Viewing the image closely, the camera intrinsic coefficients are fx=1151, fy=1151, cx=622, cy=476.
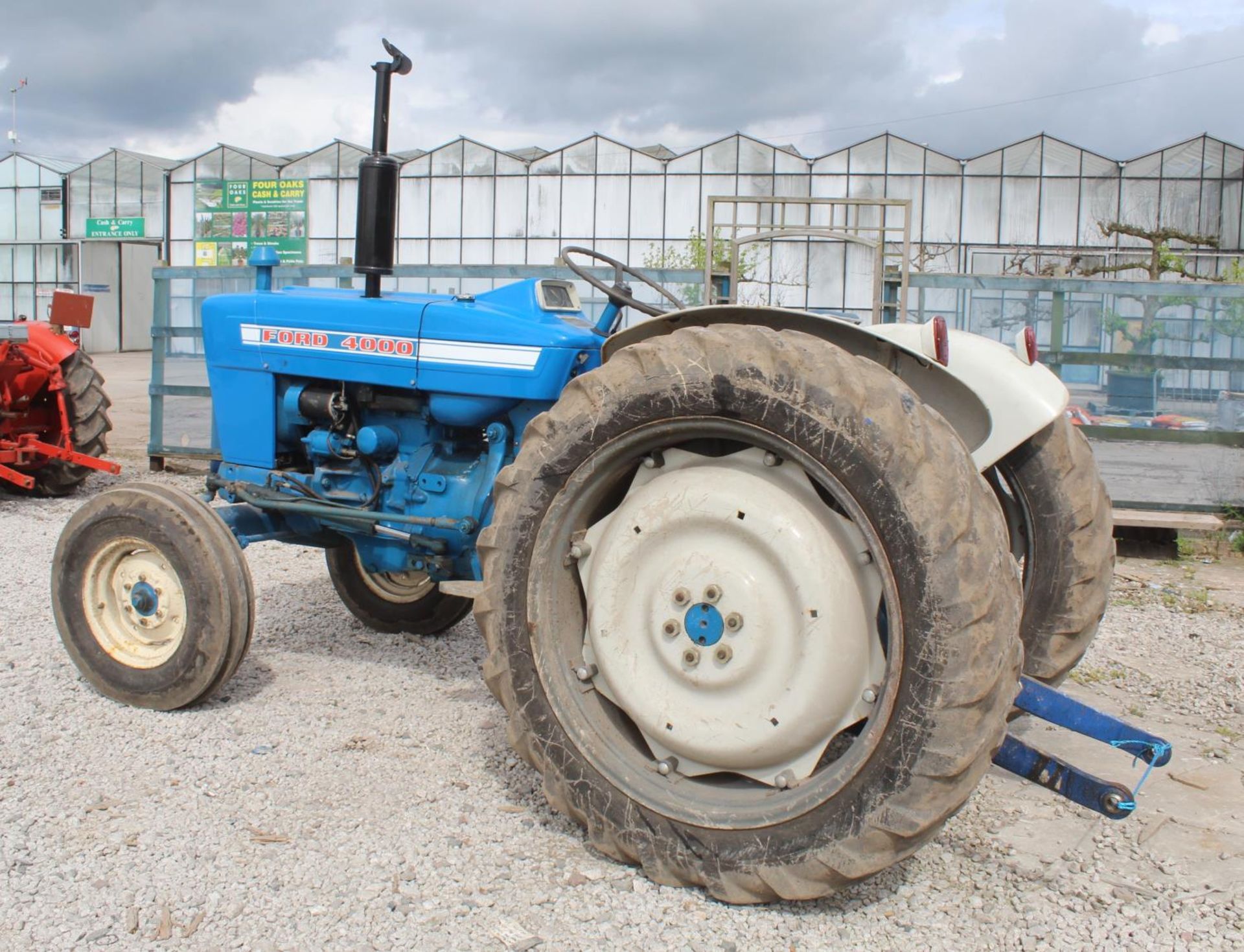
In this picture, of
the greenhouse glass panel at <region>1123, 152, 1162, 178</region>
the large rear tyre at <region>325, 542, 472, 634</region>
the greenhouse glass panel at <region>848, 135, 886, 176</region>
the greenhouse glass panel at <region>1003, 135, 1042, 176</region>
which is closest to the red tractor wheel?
the large rear tyre at <region>325, 542, 472, 634</region>

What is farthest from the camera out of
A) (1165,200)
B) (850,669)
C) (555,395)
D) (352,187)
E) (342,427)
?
(352,187)

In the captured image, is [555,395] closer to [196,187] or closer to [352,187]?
[352,187]

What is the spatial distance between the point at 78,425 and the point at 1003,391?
744cm

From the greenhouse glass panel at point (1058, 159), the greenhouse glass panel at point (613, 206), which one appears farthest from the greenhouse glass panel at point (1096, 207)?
the greenhouse glass panel at point (613, 206)

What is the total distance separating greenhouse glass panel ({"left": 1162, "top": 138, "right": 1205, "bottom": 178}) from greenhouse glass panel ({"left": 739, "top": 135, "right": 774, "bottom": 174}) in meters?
9.38

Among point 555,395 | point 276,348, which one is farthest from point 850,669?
point 276,348

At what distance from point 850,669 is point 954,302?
6.80m

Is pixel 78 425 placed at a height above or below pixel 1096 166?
below

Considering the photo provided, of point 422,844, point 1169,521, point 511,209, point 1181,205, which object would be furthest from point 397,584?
point 1181,205

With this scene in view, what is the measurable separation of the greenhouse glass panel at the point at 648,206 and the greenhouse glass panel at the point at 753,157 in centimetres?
205

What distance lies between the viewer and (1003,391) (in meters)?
3.18

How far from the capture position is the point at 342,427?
4.11m

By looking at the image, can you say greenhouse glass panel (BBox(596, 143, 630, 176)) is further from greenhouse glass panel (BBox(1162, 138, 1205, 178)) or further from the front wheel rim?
the front wheel rim

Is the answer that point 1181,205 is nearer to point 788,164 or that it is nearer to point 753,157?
point 788,164
